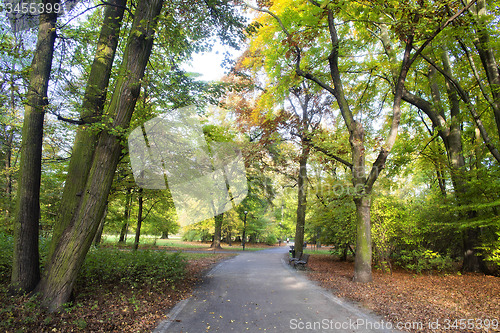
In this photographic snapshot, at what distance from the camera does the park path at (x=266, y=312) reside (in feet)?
13.4

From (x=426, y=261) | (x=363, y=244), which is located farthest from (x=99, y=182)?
(x=426, y=261)

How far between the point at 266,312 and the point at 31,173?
5.13m

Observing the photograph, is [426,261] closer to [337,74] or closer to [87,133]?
[337,74]

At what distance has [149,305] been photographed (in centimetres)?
482

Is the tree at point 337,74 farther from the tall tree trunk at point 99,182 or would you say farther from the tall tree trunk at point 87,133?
the tall tree trunk at point 87,133

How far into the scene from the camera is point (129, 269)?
19.5 ft

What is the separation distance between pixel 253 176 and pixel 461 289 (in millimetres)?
11766

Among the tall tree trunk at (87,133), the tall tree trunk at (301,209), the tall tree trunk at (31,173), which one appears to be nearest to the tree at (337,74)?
the tall tree trunk at (87,133)

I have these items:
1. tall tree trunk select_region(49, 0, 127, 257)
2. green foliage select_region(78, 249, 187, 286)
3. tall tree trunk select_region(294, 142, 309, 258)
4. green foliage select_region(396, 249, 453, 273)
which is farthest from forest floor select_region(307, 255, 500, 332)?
tall tree trunk select_region(49, 0, 127, 257)

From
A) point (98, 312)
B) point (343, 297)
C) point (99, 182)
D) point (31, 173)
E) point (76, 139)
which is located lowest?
point (343, 297)

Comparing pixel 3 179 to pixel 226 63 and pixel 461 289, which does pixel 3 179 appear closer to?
pixel 226 63

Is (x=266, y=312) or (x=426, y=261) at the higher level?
(x=426, y=261)

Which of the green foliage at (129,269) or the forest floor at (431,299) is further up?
the green foliage at (129,269)

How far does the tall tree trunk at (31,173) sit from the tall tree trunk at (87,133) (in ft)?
1.15
